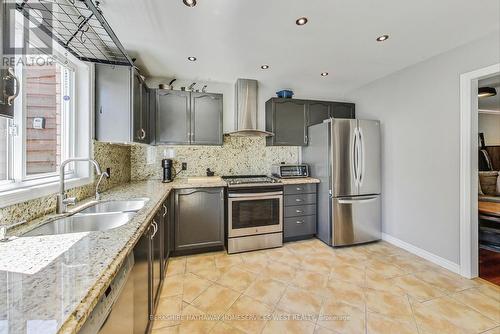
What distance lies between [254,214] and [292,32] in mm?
2126

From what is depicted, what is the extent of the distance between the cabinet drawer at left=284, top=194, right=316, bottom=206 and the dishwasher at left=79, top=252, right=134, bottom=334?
7.65 ft

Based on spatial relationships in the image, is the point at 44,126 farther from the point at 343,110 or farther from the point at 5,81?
the point at 343,110

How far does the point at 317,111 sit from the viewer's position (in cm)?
359

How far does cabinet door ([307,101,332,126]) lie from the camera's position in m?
3.56

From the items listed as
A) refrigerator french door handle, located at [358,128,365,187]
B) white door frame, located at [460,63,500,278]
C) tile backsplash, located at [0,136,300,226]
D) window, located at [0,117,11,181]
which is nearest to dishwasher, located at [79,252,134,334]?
window, located at [0,117,11,181]

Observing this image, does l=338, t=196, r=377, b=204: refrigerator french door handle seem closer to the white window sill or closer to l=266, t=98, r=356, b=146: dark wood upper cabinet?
l=266, t=98, r=356, b=146: dark wood upper cabinet

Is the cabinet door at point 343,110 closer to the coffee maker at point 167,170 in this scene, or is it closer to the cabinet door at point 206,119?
the cabinet door at point 206,119

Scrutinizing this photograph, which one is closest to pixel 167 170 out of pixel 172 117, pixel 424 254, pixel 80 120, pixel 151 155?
pixel 151 155

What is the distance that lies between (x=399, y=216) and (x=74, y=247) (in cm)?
353

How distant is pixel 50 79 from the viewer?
5.66 feet

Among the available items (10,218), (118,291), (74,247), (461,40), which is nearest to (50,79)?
(10,218)

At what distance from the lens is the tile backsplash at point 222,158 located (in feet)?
10.6

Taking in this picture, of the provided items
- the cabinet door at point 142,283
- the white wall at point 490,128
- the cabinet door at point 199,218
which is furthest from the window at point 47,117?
the white wall at point 490,128

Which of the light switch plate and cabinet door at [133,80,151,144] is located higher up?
cabinet door at [133,80,151,144]
